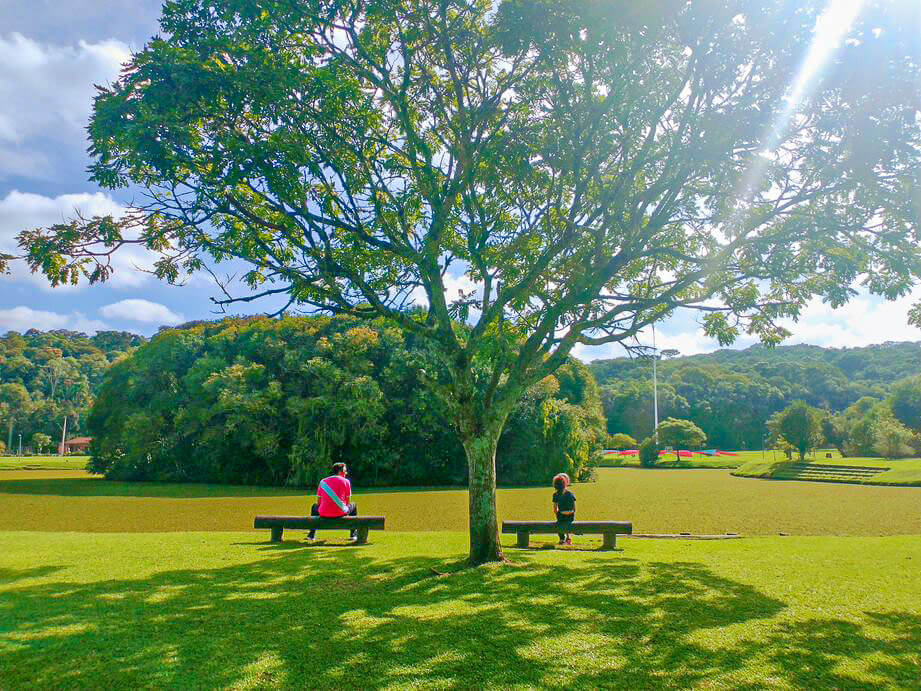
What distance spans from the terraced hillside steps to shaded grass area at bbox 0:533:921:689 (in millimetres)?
28195

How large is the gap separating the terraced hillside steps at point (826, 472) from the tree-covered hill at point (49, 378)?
73712 millimetres

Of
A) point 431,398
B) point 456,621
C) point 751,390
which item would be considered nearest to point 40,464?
point 431,398

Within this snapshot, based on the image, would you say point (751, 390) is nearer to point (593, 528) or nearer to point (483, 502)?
point (593, 528)

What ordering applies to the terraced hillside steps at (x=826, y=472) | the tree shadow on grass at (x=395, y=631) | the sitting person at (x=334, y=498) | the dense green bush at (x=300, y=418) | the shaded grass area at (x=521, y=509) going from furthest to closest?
1. the terraced hillside steps at (x=826, y=472)
2. the dense green bush at (x=300, y=418)
3. the shaded grass area at (x=521, y=509)
4. the sitting person at (x=334, y=498)
5. the tree shadow on grass at (x=395, y=631)

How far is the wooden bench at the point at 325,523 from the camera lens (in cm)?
1004

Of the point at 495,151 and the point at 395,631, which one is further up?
the point at 495,151

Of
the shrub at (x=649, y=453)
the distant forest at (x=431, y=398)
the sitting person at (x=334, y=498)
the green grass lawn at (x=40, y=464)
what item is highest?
the distant forest at (x=431, y=398)

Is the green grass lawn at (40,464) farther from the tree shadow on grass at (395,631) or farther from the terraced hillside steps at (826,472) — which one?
the terraced hillside steps at (826,472)

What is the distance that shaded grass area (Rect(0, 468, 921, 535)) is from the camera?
14.1 metres

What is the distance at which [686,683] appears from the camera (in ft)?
12.7

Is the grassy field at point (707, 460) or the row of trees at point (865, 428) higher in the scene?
the row of trees at point (865, 428)

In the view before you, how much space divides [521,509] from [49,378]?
347 feet

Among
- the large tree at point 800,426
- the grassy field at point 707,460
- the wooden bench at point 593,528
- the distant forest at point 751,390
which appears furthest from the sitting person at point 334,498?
the distant forest at point 751,390

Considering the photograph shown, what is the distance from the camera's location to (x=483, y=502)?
7.86m
